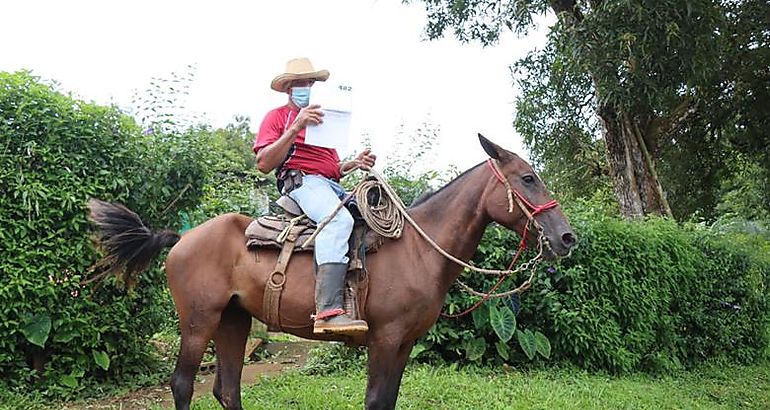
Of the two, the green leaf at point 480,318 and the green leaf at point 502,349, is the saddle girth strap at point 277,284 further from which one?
the green leaf at point 502,349

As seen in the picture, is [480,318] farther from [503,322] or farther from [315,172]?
[315,172]

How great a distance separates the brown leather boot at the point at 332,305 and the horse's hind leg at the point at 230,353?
0.64 m

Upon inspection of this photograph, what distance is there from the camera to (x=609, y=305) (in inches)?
252

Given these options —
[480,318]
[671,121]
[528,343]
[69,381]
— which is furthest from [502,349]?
[671,121]

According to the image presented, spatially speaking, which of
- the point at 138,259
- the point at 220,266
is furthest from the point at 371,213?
the point at 138,259

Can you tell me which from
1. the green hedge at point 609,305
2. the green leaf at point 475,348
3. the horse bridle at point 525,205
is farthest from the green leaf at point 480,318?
the horse bridle at point 525,205

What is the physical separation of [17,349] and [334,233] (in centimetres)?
302

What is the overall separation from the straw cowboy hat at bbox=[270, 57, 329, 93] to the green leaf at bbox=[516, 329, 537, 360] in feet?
12.0

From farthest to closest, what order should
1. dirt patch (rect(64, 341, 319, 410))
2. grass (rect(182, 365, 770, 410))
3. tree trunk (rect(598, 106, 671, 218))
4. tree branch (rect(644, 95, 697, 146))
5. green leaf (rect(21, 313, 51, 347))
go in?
tree branch (rect(644, 95, 697, 146)), tree trunk (rect(598, 106, 671, 218)), grass (rect(182, 365, 770, 410)), dirt patch (rect(64, 341, 319, 410)), green leaf (rect(21, 313, 51, 347))

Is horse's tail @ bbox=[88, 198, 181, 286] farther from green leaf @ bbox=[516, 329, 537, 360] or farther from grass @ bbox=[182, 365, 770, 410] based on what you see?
green leaf @ bbox=[516, 329, 537, 360]

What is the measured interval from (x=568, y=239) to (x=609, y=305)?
12.3ft

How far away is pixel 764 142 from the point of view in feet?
39.6

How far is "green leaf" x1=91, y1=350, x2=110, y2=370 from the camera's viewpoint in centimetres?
475

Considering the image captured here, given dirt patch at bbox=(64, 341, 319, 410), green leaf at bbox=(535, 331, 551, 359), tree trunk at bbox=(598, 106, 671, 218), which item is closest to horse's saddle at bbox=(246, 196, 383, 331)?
dirt patch at bbox=(64, 341, 319, 410)
